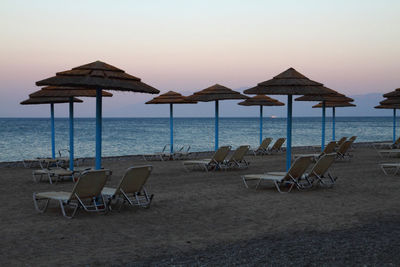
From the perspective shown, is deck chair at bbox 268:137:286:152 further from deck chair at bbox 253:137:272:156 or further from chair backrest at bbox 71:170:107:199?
chair backrest at bbox 71:170:107:199

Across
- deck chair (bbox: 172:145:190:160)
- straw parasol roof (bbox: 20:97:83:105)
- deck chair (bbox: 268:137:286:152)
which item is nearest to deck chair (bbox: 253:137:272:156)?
deck chair (bbox: 268:137:286:152)

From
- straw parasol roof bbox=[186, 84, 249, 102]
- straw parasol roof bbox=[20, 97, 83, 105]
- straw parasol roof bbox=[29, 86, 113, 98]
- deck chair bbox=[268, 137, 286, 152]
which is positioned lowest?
deck chair bbox=[268, 137, 286, 152]

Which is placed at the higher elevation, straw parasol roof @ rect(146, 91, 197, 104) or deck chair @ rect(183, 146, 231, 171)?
straw parasol roof @ rect(146, 91, 197, 104)

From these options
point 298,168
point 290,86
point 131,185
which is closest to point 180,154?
point 290,86

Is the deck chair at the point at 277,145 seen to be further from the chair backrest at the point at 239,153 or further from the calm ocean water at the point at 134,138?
the calm ocean water at the point at 134,138

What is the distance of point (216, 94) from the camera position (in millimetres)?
13945

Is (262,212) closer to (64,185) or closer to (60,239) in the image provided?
(60,239)

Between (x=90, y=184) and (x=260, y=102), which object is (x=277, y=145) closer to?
(x=260, y=102)

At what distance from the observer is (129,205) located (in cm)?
734

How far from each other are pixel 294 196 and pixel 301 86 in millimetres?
2249

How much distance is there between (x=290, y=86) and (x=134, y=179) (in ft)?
12.5

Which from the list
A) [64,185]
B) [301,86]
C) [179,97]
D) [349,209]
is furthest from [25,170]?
[349,209]

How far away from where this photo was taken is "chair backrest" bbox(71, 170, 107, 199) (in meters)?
6.31

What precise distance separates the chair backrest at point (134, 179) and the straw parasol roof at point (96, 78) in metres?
1.17
